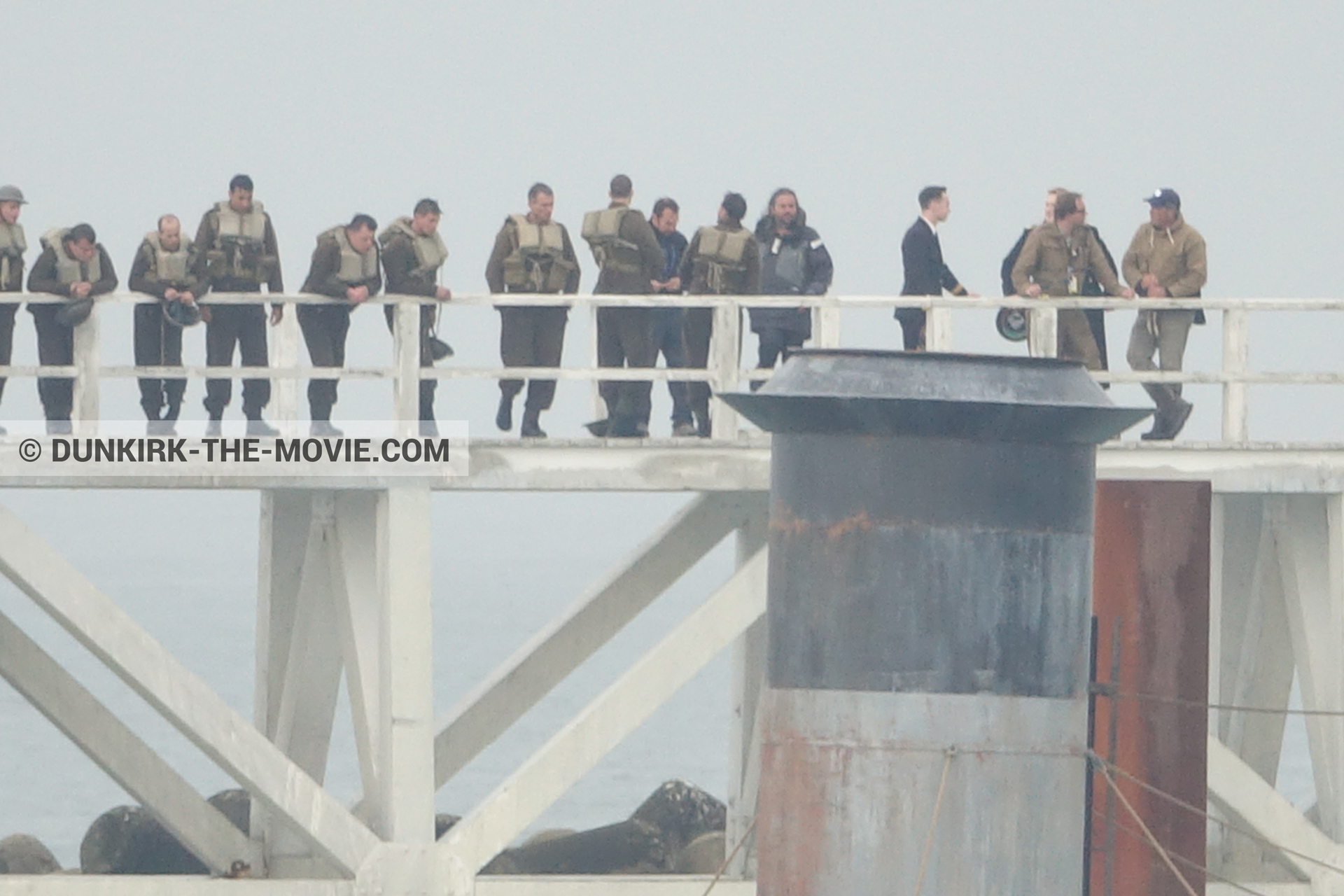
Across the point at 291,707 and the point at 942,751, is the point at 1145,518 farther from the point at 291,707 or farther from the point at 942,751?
the point at 291,707

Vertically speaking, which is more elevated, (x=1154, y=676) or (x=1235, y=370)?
(x=1235, y=370)

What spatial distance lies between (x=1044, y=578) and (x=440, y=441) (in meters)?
9.41

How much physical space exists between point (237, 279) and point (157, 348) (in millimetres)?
727

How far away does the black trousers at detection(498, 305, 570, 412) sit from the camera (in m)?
19.1

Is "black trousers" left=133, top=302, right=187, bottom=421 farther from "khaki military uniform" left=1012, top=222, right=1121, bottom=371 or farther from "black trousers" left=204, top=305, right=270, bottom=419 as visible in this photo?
"khaki military uniform" left=1012, top=222, right=1121, bottom=371

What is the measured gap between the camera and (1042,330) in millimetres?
18984

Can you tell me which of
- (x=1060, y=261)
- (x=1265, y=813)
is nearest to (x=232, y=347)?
(x=1060, y=261)

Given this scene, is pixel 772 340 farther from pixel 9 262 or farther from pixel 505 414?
pixel 9 262

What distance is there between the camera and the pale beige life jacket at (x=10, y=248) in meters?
18.7

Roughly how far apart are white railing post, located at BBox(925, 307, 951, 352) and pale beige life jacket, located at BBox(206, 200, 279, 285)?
178 inches

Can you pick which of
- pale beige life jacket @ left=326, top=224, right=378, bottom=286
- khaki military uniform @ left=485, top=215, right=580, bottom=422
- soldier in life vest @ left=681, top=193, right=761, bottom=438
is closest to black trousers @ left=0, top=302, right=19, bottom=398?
pale beige life jacket @ left=326, top=224, right=378, bottom=286

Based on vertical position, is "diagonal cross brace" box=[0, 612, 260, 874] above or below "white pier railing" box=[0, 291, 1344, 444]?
below

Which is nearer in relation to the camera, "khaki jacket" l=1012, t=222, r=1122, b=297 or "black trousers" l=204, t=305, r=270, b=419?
"black trousers" l=204, t=305, r=270, b=419

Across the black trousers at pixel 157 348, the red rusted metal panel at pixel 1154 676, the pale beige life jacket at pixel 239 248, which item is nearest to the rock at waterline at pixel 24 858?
the black trousers at pixel 157 348
